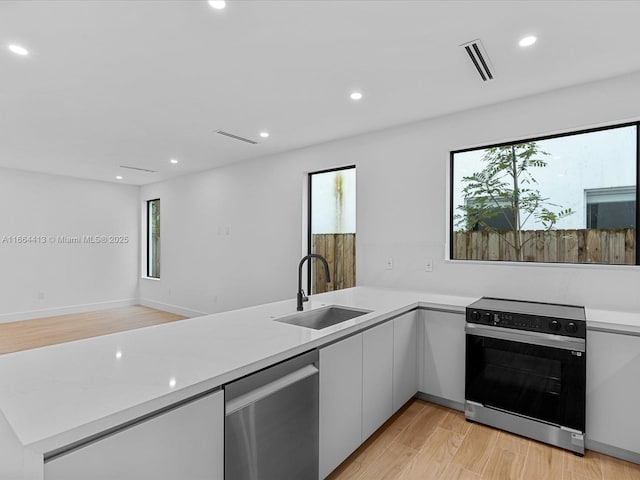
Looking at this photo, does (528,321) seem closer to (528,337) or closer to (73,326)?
(528,337)

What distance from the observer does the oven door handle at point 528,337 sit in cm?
205

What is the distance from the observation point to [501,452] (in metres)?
2.08

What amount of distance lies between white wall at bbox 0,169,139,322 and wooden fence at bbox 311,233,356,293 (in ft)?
15.1

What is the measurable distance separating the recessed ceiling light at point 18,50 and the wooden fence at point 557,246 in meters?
3.44

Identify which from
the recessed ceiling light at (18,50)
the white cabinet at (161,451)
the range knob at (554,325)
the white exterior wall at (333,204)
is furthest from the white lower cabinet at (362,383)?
the recessed ceiling light at (18,50)

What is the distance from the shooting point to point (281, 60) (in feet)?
7.31

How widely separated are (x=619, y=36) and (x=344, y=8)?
62.7 inches

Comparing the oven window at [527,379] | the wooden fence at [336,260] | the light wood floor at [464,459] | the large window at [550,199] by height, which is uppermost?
the large window at [550,199]

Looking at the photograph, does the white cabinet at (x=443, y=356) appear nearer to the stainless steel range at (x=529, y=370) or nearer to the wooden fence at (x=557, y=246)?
the stainless steel range at (x=529, y=370)

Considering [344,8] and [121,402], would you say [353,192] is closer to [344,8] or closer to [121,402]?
[344,8]

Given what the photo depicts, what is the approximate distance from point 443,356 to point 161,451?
2113mm

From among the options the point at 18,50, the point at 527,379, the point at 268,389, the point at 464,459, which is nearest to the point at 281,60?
the point at 18,50

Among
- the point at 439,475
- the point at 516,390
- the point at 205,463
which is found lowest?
the point at 439,475

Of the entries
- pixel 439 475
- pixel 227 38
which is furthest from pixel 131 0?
pixel 439 475
